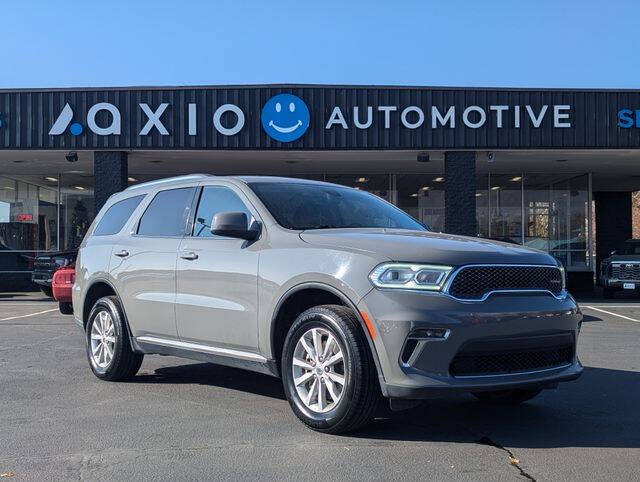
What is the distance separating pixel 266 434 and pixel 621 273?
1655 centimetres

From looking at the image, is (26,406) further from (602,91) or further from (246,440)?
(602,91)

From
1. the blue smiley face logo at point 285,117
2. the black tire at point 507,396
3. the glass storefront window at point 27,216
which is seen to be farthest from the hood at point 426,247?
the glass storefront window at point 27,216

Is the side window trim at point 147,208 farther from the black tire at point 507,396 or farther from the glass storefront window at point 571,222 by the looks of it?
the glass storefront window at point 571,222

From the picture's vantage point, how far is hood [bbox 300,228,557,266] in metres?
4.70

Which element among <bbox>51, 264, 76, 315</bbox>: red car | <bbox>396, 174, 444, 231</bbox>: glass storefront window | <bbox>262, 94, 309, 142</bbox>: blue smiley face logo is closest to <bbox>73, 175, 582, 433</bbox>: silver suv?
<bbox>51, 264, 76, 315</bbox>: red car

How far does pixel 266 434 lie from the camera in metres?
5.07

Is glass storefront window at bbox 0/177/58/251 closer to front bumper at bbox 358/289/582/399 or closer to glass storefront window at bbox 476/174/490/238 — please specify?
glass storefront window at bbox 476/174/490/238

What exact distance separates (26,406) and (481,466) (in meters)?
3.82

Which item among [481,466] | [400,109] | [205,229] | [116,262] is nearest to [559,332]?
[481,466]

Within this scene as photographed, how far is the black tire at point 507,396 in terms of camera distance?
5.84m

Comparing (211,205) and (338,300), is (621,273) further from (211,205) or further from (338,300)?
(338,300)

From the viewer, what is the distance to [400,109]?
16453 mm

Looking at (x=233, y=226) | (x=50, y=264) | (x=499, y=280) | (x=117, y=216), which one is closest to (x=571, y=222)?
(x=50, y=264)

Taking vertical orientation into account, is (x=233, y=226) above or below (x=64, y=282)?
above
